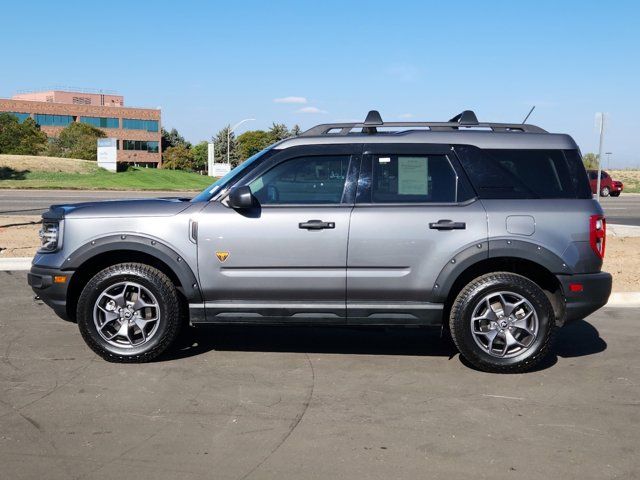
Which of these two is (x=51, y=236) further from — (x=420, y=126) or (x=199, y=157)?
(x=199, y=157)

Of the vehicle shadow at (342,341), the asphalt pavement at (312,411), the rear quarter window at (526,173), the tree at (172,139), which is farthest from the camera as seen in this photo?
the tree at (172,139)

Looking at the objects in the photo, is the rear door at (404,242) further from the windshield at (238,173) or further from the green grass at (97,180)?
the green grass at (97,180)

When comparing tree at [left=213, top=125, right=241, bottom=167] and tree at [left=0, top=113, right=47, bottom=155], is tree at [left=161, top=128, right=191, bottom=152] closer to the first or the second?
tree at [left=213, top=125, right=241, bottom=167]

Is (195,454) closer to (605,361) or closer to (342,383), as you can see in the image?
(342,383)

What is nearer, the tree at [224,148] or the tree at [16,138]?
the tree at [16,138]

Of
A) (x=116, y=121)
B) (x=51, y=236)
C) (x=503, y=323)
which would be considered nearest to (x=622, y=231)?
(x=503, y=323)

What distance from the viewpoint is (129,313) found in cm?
579

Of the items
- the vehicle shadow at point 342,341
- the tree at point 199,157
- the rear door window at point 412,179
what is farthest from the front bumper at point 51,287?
the tree at point 199,157

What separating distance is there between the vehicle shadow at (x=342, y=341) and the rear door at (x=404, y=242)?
2.48ft

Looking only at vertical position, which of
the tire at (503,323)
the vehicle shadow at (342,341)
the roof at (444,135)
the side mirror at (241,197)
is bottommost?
the vehicle shadow at (342,341)

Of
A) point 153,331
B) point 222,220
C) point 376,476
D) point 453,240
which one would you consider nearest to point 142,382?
point 153,331

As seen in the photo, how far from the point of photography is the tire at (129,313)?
5.71 meters

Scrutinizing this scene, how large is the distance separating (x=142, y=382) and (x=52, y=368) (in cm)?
88

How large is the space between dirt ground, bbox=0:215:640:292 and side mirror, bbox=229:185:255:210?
232 inches
